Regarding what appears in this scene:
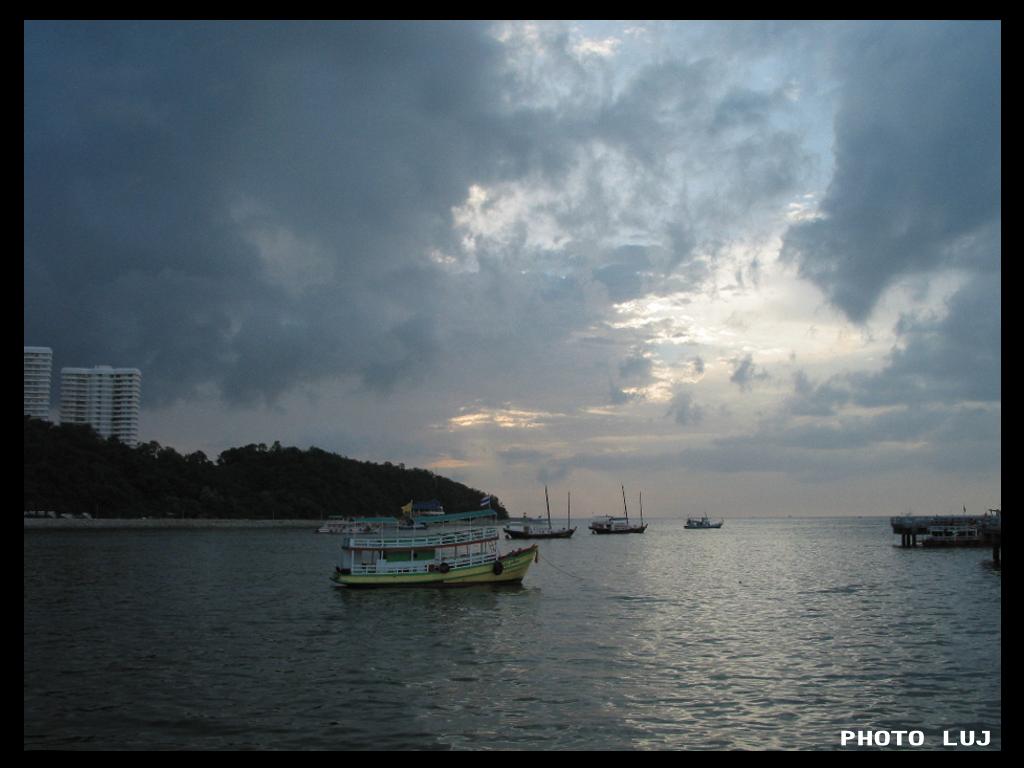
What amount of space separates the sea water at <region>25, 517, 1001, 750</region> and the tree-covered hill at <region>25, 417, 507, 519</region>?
99522 mm

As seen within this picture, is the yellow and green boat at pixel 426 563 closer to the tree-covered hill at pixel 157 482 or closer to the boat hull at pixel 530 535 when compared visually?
the boat hull at pixel 530 535

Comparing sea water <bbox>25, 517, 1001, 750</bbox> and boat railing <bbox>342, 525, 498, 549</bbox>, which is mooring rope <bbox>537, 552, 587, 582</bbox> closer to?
sea water <bbox>25, 517, 1001, 750</bbox>

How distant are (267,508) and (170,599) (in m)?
145

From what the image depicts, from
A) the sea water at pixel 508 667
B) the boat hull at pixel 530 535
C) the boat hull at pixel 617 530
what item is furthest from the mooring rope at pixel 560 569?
the boat hull at pixel 617 530

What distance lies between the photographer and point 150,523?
139000 millimetres

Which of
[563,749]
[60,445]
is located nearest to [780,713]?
[563,749]

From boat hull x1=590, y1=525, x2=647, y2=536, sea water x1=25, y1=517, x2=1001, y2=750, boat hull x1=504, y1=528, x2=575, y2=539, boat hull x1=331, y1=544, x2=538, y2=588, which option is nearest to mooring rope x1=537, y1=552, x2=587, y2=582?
sea water x1=25, y1=517, x2=1001, y2=750

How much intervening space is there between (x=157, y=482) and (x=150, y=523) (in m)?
15.6

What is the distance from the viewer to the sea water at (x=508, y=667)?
1708cm

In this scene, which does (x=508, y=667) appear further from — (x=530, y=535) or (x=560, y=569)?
(x=530, y=535)

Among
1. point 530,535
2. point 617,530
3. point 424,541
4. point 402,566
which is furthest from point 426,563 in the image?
point 617,530

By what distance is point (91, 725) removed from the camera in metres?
17.5

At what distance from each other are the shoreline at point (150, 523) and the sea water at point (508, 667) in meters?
87.6
